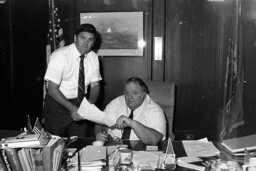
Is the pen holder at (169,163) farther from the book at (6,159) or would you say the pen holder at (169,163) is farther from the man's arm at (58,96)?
the man's arm at (58,96)

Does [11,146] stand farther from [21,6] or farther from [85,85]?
[21,6]

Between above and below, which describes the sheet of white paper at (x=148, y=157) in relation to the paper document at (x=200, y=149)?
above

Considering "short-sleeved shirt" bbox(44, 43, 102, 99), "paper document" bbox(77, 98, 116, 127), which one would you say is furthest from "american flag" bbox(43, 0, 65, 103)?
"paper document" bbox(77, 98, 116, 127)

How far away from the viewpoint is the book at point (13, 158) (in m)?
1.48

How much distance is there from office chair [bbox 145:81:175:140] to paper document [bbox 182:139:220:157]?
59 cm

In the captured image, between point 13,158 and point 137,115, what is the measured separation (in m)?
1.20

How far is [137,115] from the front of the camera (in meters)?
2.54

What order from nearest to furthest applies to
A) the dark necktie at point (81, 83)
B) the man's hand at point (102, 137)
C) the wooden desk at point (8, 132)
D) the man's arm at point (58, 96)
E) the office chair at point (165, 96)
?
the man's hand at point (102, 137) → the office chair at point (165, 96) → the man's arm at point (58, 96) → the dark necktie at point (81, 83) → the wooden desk at point (8, 132)

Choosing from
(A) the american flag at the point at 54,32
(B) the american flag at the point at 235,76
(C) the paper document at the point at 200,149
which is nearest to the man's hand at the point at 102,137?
(C) the paper document at the point at 200,149

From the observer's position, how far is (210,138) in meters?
4.12

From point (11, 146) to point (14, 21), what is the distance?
279 centimetres

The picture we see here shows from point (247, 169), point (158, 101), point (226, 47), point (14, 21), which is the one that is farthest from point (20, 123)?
point (247, 169)

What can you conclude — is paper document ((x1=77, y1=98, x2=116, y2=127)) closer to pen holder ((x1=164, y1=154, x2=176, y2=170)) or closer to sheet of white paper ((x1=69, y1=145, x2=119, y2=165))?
sheet of white paper ((x1=69, y1=145, x2=119, y2=165))

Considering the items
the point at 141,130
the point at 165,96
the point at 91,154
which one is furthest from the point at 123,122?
the point at 165,96
